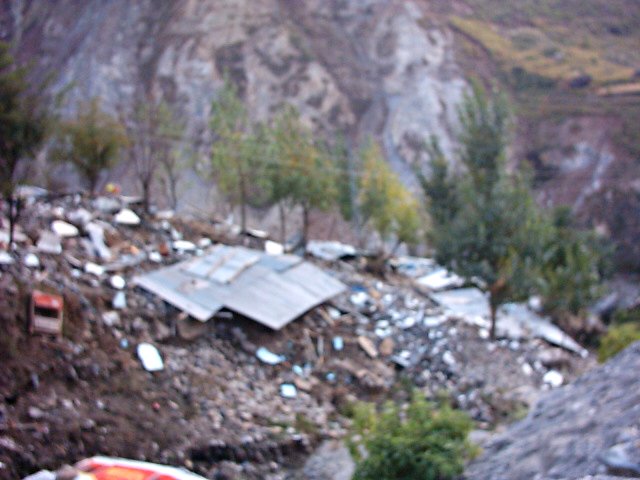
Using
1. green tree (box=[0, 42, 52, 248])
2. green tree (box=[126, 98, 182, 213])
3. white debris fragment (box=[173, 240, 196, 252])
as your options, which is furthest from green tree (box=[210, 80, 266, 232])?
green tree (box=[0, 42, 52, 248])

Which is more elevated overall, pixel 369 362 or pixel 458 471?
pixel 458 471

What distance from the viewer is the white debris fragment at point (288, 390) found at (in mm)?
9773

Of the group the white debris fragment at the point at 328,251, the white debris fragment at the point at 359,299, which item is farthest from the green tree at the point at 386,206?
the white debris fragment at the point at 359,299

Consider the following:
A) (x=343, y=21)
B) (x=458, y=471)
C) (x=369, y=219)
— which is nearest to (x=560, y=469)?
(x=458, y=471)

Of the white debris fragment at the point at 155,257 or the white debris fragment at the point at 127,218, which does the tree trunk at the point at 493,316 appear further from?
the white debris fragment at the point at 127,218

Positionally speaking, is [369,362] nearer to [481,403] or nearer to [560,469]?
[481,403]

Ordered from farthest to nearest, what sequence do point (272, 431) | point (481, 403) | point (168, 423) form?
1. point (481, 403)
2. point (272, 431)
3. point (168, 423)

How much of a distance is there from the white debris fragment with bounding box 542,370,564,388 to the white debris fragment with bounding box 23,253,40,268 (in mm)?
8927

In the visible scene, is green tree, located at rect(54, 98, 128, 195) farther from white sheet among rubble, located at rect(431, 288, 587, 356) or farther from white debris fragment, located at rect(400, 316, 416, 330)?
white sheet among rubble, located at rect(431, 288, 587, 356)

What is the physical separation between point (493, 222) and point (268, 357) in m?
6.26

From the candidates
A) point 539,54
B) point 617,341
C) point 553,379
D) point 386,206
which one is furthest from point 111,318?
point 539,54

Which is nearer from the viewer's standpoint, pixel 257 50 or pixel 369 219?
pixel 369 219

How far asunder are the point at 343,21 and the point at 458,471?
Answer: 39.9 meters

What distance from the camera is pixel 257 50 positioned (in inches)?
1508
